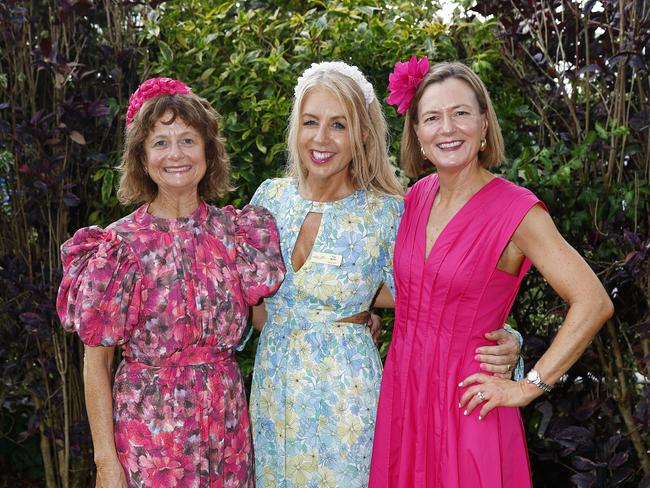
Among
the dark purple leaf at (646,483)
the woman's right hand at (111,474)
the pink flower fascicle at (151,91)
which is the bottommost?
the dark purple leaf at (646,483)

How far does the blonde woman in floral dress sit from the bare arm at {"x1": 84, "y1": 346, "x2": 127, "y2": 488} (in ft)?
1.81

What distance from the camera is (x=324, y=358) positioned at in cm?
252

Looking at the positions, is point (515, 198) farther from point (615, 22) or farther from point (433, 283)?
point (615, 22)

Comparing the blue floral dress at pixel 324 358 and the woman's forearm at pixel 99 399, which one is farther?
the blue floral dress at pixel 324 358

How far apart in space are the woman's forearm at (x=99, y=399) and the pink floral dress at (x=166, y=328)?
34 mm

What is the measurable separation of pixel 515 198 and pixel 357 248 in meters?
0.60

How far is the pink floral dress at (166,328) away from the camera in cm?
215

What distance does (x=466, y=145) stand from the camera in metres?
2.28

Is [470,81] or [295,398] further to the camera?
[295,398]

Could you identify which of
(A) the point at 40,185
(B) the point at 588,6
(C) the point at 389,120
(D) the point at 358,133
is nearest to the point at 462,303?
(D) the point at 358,133

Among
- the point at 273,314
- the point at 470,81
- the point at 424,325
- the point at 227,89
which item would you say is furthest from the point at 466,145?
the point at 227,89

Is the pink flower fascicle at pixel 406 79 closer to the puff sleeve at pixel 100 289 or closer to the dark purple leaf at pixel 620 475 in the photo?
the puff sleeve at pixel 100 289

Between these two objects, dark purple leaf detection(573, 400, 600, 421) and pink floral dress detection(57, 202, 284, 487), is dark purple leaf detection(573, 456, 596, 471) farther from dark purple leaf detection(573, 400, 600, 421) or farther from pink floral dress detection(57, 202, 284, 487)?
pink floral dress detection(57, 202, 284, 487)

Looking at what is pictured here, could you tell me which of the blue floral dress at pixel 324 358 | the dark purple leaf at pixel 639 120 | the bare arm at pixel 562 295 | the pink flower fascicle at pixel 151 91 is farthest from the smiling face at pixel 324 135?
the dark purple leaf at pixel 639 120
